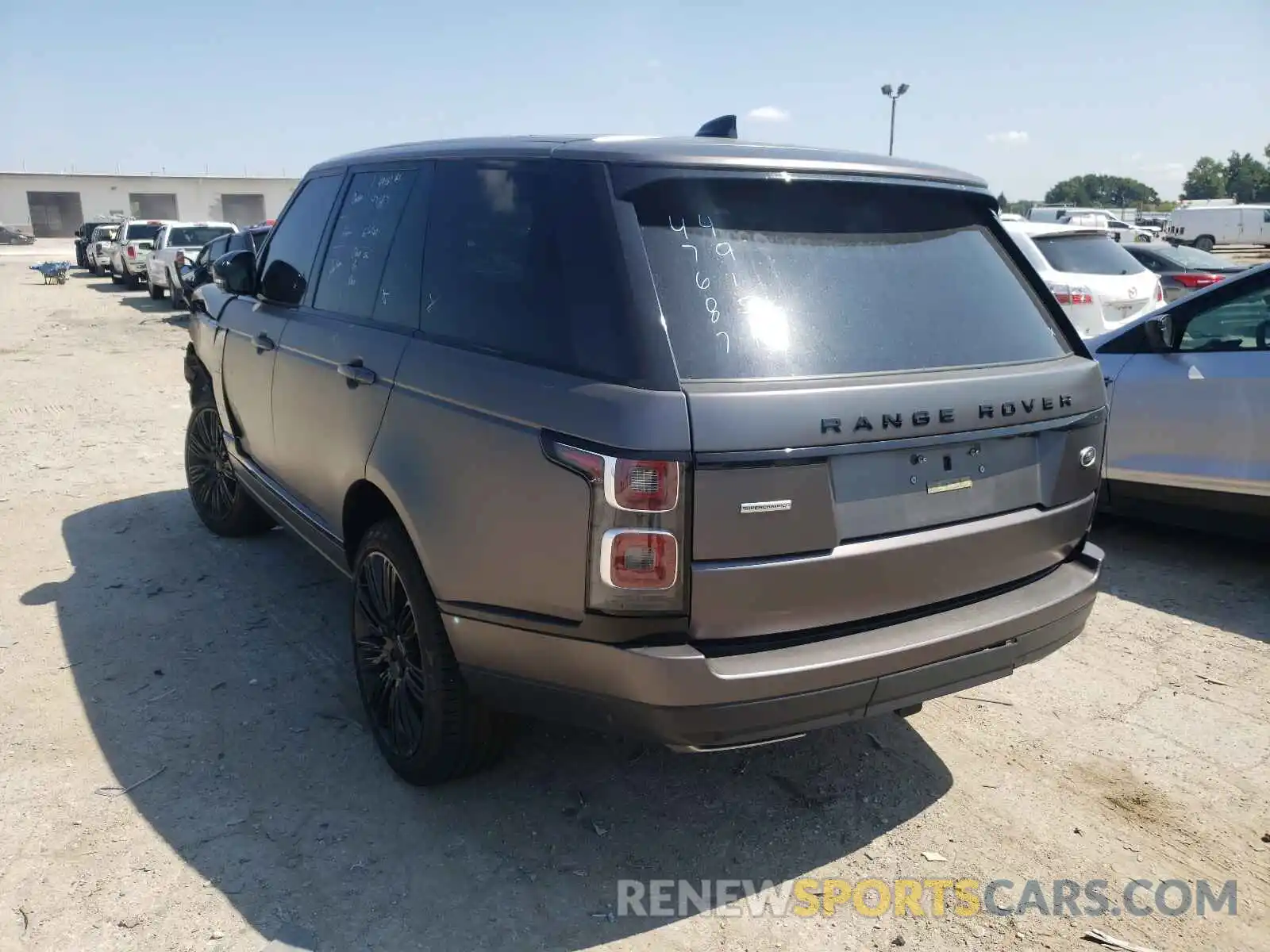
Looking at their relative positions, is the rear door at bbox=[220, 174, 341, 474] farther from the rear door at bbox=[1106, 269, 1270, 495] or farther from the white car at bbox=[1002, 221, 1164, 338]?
the white car at bbox=[1002, 221, 1164, 338]

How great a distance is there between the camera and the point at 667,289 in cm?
249

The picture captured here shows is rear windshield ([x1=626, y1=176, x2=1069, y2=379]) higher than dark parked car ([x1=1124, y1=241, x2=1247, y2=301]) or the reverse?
higher

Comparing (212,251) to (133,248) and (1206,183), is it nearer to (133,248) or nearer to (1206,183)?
(133,248)

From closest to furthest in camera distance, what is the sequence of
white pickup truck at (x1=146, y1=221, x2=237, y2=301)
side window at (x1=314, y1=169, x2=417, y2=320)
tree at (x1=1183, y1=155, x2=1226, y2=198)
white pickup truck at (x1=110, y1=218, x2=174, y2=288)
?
side window at (x1=314, y1=169, x2=417, y2=320)
white pickup truck at (x1=146, y1=221, x2=237, y2=301)
white pickup truck at (x1=110, y1=218, x2=174, y2=288)
tree at (x1=1183, y1=155, x2=1226, y2=198)

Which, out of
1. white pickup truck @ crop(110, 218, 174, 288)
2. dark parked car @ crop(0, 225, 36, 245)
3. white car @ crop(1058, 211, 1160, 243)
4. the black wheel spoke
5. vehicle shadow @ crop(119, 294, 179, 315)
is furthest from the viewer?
dark parked car @ crop(0, 225, 36, 245)

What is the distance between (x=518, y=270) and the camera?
113 inches

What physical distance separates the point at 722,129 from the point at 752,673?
6.30 ft

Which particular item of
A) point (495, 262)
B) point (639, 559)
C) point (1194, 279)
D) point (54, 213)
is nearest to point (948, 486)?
point (639, 559)

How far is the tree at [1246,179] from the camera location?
7784 centimetres

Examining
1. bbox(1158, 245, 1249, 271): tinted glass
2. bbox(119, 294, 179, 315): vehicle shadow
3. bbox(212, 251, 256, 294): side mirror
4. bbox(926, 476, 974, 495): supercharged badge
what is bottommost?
bbox(119, 294, 179, 315): vehicle shadow

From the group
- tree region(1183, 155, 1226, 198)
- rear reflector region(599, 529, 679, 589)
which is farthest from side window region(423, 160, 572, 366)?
tree region(1183, 155, 1226, 198)

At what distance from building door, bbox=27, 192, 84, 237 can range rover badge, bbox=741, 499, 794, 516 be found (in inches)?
3534

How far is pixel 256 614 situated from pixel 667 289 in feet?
10.4

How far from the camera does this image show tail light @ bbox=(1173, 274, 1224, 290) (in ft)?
46.3
